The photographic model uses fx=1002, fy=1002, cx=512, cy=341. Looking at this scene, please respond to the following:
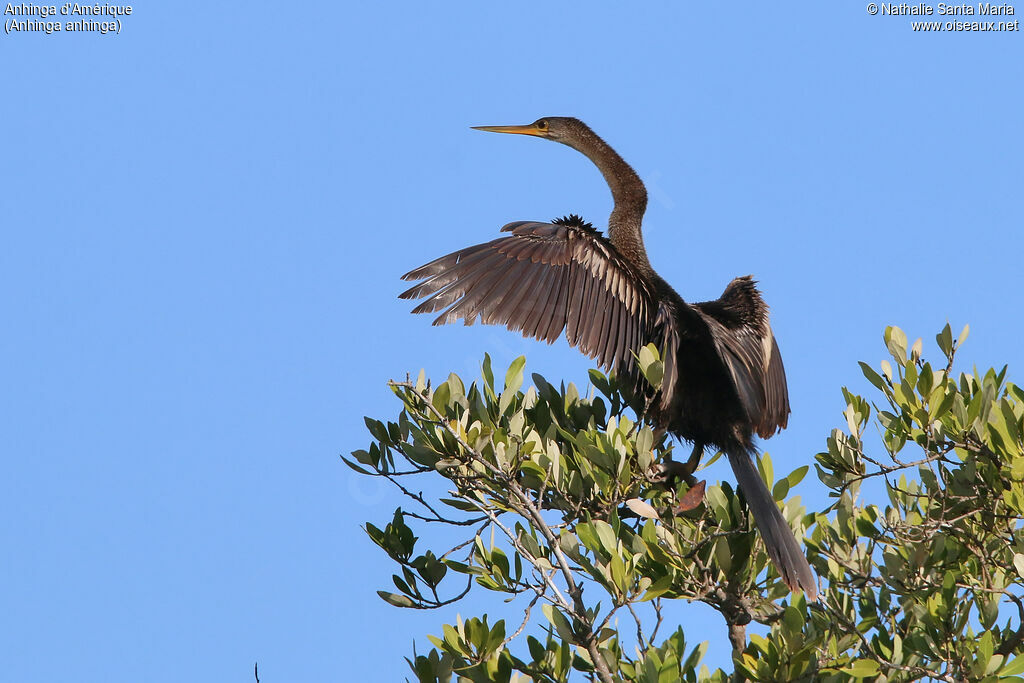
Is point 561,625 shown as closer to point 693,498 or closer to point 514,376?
point 693,498

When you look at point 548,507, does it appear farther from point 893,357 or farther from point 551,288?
point 893,357

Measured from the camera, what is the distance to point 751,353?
4.40 meters

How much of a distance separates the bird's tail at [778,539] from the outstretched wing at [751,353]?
21.4 inches

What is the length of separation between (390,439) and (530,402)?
58 cm

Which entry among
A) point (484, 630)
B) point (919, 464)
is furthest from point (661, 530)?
point (919, 464)

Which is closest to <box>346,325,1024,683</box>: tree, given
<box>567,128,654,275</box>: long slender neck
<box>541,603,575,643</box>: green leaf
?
<box>541,603,575,643</box>: green leaf

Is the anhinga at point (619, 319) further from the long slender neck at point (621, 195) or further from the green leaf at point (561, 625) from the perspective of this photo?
the green leaf at point (561, 625)

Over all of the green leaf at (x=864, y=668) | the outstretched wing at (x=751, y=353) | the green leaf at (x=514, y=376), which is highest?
the outstretched wing at (x=751, y=353)

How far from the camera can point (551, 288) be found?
4.32m

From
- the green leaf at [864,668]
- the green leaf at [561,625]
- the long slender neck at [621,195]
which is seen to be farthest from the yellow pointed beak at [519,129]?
the green leaf at [864,668]

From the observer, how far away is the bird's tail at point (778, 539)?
3336 millimetres

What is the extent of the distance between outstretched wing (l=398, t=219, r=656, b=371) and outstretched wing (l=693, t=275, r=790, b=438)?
38 cm

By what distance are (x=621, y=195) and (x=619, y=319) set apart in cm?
153

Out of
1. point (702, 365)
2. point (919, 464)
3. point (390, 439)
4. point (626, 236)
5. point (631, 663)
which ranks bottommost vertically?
point (631, 663)
